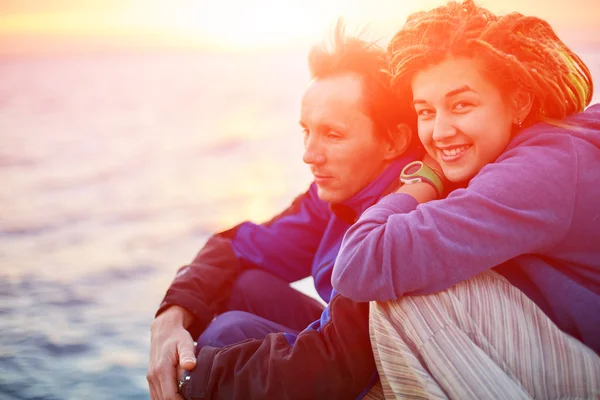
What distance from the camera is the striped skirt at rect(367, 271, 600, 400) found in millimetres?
1489

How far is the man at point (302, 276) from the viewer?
1.68 metres

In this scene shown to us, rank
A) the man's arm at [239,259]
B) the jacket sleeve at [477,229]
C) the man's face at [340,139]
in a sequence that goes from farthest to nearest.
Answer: the man's arm at [239,259] < the man's face at [340,139] < the jacket sleeve at [477,229]

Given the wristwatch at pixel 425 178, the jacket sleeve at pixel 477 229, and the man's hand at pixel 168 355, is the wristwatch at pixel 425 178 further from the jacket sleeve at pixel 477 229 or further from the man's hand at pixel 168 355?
the man's hand at pixel 168 355

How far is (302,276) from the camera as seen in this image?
8.16 feet

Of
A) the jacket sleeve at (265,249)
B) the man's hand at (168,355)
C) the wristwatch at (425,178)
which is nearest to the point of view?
the wristwatch at (425,178)

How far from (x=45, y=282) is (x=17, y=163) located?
8.64ft

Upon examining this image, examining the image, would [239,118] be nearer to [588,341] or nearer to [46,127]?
[46,127]

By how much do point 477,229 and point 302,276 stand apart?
1113mm

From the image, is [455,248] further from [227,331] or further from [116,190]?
[116,190]

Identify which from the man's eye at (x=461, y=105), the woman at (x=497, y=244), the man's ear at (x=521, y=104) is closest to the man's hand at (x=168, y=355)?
the woman at (x=497, y=244)

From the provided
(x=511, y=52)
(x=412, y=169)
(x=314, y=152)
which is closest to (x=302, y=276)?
(x=314, y=152)

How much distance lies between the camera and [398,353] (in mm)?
1557

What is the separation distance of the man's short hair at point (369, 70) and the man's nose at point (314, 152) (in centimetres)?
19

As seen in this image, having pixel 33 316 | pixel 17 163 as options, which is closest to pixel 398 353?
pixel 33 316
